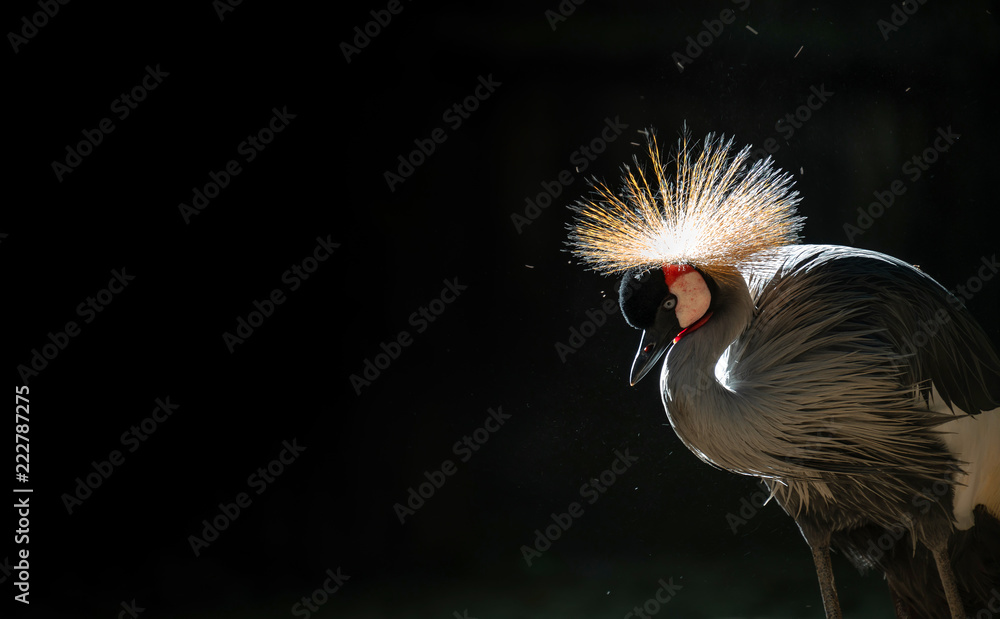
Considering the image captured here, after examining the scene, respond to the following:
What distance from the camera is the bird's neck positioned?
1.32 m

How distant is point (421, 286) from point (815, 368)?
1244 millimetres

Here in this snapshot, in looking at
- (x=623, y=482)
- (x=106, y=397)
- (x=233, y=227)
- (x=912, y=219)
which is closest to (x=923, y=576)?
(x=623, y=482)

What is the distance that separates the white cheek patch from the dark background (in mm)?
965

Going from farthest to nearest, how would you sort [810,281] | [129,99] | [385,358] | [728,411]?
[385,358]
[129,99]
[810,281]
[728,411]

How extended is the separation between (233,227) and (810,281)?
154cm

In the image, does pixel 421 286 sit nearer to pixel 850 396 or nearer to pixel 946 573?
pixel 850 396

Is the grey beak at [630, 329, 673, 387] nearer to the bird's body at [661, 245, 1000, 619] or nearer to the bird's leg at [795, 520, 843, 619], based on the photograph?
the bird's body at [661, 245, 1000, 619]

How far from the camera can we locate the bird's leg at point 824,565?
1.44m

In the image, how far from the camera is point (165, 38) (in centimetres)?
219

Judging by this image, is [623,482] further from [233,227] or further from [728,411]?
[233,227]

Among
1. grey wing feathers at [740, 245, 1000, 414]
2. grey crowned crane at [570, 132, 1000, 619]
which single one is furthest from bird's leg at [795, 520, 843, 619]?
grey wing feathers at [740, 245, 1000, 414]

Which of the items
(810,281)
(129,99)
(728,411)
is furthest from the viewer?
(129,99)

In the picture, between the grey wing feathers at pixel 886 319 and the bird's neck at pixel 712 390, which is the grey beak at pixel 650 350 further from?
the grey wing feathers at pixel 886 319

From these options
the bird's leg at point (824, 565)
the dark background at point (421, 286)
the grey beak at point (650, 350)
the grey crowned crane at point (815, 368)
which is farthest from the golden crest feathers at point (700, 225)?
the dark background at point (421, 286)
